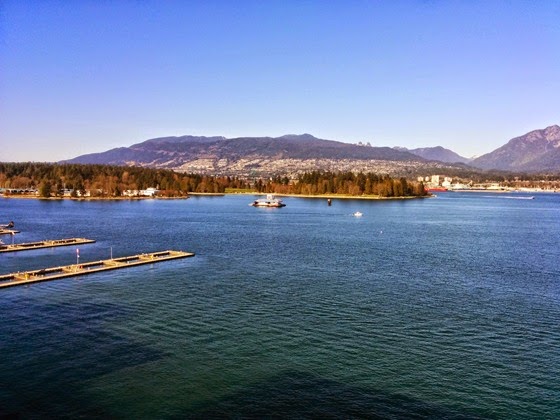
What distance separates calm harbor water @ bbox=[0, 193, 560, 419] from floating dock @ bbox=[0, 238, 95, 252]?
283cm

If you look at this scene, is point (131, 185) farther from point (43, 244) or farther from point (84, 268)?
point (84, 268)

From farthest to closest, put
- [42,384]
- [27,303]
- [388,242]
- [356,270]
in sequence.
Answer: [388,242]
[356,270]
[27,303]
[42,384]

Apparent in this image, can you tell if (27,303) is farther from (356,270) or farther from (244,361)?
(356,270)

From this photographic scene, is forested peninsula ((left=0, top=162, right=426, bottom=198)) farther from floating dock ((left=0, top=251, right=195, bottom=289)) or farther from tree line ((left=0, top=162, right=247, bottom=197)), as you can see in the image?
floating dock ((left=0, top=251, right=195, bottom=289))

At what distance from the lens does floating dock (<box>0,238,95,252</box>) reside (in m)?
54.5

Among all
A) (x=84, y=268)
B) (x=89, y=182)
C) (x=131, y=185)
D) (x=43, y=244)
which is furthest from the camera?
(x=131, y=185)

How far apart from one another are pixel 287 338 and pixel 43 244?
1661 inches

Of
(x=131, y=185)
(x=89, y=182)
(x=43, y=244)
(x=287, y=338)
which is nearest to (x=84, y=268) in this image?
(x=43, y=244)

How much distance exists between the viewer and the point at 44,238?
65.1 m

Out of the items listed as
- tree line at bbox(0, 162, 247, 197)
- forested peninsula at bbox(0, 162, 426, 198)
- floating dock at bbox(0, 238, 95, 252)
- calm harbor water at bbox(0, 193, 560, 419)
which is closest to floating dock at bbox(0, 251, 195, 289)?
calm harbor water at bbox(0, 193, 560, 419)

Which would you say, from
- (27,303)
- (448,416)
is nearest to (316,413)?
(448,416)

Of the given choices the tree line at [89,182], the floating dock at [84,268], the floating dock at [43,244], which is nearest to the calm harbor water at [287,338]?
the floating dock at [84,268]

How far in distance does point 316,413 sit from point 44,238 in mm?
56860

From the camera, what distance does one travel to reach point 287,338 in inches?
1013
